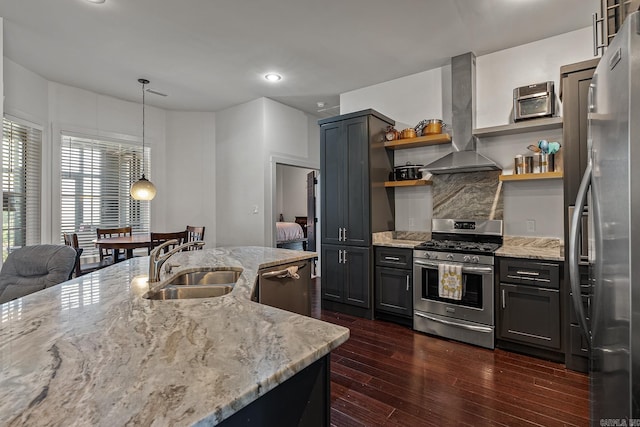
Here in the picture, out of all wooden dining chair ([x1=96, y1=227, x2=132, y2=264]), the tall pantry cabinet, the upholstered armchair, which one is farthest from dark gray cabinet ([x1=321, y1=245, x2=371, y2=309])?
wooden dining chair ([x1=96, y1=227, x2=132, y2=264])

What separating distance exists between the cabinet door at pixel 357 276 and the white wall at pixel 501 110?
72cm

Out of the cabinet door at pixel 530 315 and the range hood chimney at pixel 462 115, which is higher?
the range hood chimney at pixel 462 115

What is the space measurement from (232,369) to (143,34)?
3.46m

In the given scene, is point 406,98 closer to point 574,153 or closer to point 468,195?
point 468,195

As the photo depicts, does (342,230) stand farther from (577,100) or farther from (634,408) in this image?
(634,408)

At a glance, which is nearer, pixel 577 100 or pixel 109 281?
pixel 109 281

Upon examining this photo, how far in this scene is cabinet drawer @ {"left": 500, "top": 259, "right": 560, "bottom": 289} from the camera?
A: 2.60m

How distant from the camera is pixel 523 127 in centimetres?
302

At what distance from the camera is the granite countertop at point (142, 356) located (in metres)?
0.60

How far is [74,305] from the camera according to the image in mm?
1262

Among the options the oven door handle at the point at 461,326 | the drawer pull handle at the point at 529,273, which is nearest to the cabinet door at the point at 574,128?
the drawer pull handle at the point at 529,273

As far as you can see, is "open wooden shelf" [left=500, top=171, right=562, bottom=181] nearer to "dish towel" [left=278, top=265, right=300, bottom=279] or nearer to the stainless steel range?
the stainless steel range

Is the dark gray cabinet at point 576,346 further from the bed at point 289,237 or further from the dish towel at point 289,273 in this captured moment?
the bed at point 289,237

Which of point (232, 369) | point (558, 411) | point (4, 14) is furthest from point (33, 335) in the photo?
point (4, 14)
